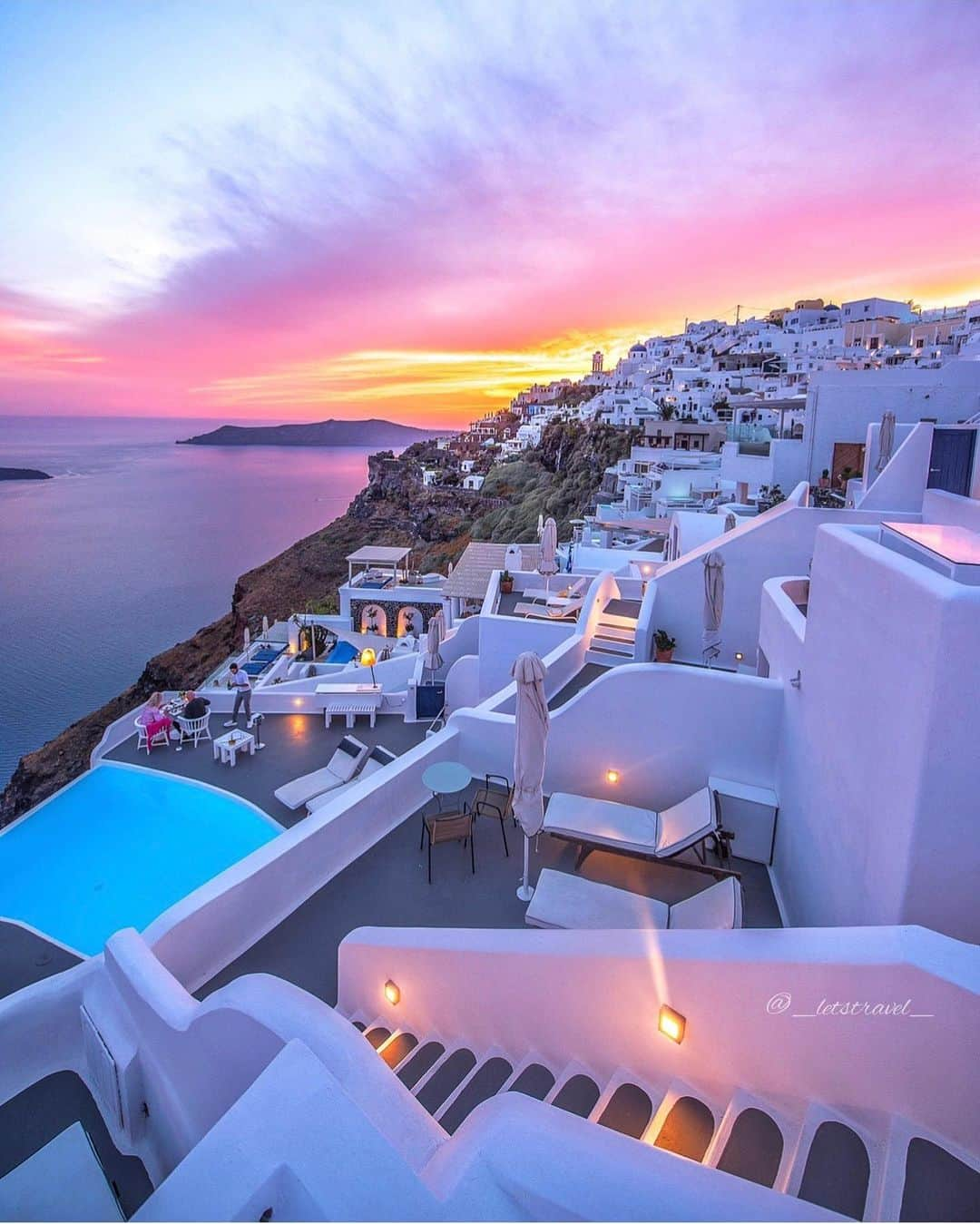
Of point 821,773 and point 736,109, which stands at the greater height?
point 736,109

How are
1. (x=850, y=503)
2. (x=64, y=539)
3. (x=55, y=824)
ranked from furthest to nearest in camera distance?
(x=64, y=539)
(x=850, y=503)
(x=55, y=824)

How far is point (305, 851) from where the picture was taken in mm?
6086

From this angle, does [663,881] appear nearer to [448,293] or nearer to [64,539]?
[448,293]

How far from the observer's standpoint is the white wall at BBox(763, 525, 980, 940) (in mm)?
A: 3348

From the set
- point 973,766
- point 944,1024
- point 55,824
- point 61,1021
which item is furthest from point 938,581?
point 55,824

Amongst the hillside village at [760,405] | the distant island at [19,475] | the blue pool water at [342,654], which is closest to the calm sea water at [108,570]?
the distant island at [19,475]

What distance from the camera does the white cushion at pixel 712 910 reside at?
189 inches

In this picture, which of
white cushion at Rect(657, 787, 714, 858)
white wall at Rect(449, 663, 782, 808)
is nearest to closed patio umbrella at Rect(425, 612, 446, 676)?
white wall at Rect(449, 663, 782, 808)

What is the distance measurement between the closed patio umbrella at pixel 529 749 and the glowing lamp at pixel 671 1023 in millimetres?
2349

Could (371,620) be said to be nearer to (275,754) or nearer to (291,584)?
(275,754)

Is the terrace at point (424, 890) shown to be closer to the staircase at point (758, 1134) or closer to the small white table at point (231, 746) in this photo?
the staircase at point (758, 1134)

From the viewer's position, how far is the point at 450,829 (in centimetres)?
650

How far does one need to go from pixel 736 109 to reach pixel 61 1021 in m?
9.77

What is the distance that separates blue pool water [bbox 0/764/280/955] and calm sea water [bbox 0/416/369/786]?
27.0m
